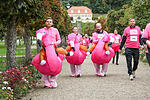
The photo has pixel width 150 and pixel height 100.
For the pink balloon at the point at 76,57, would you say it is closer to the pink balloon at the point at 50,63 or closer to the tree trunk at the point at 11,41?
the tree trunk at the point at 11,41

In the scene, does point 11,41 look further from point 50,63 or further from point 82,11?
point 82,11

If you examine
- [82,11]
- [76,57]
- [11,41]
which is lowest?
[76,57]

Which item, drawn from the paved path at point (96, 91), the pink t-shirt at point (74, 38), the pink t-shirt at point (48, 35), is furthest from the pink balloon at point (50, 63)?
the pink t-shirt at point (74, 38)

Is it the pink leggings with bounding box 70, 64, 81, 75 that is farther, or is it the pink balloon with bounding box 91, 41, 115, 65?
the pink leggings with bounding box 70, 64, 81, 75

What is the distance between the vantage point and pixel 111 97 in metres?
7.48

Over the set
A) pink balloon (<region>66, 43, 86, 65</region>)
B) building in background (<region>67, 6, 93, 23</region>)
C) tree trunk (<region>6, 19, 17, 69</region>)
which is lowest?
pink balloon (<region>66, 43, 86, 65</region>)

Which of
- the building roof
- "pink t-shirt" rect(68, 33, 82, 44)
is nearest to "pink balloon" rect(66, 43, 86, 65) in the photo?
"pink t-shirt" rect(68, 33, 82, 44)

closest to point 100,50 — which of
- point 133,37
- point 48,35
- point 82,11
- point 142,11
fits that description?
point 133,37

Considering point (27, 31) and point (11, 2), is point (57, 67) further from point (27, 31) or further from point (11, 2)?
point (27, 31)

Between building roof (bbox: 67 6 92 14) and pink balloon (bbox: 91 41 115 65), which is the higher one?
building roof (bbox: 67 6 92 14)

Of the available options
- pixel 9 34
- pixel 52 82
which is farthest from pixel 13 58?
pixel 52 82

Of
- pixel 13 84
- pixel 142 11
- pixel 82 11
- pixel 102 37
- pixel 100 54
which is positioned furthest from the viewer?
pixel 82 11

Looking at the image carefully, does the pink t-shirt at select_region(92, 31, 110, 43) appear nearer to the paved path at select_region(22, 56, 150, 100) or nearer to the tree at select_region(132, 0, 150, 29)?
the paved path at select_region(22, 56, 150, 100)

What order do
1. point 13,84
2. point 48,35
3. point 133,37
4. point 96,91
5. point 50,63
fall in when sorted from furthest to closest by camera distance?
1. point 133,37
2. point 48,35
3. point 50,63
4. point 96,91
5. point 13,84
